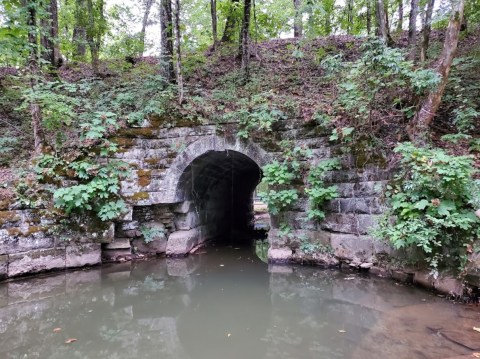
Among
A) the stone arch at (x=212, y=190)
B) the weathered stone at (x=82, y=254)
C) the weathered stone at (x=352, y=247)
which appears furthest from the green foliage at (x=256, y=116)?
the weathered stone at (x=82, y=254)

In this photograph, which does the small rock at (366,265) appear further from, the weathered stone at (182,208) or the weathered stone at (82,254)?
the weathered stone at (82,254)

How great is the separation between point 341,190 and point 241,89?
422 cm

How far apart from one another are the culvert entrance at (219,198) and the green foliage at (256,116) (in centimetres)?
67

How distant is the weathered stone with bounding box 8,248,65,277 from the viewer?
231 inches

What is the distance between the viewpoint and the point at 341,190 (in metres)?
6.15

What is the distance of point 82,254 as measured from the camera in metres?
6.56

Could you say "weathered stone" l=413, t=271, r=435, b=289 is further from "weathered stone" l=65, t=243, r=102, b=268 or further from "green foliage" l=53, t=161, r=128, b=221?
"weathered stone" l=65, t=243, r=102, b=268

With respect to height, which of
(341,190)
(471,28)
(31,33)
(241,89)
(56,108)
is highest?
(471,28)

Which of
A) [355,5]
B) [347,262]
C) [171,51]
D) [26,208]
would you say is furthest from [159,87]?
[355,5]

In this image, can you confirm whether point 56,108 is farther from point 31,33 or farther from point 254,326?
point 254,326

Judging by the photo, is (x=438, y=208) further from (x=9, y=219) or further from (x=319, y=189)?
(x=9, y=219)

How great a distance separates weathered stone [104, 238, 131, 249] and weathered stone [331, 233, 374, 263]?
4379 mm

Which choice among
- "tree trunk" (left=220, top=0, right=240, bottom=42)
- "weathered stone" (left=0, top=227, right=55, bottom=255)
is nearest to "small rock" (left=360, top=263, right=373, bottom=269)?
"weathered stone" (left=0, top=227, right=55, bottom=255)

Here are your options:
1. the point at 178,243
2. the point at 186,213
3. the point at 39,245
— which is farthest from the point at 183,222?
the point at 39,245
